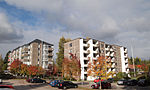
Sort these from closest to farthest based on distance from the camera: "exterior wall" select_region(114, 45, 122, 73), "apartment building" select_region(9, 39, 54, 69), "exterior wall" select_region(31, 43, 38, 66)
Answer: "exterior wall" select_region(114, 45, 122, 73) → "exterior wall" select_region(31, 43, 38, 66) → "apartment building" select_region(9, 39, 54, 69)

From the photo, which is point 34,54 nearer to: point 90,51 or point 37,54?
point 37,54

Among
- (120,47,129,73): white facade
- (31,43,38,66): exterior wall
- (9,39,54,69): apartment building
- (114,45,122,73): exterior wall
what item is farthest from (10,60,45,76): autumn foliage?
Answer: (120,47,129,73): white facade

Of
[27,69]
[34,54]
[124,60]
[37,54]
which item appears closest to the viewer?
[27,69]

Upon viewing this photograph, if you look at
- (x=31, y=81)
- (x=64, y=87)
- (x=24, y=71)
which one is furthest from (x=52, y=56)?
(x=64, y=87)

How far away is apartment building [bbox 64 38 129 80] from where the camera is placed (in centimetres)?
5598

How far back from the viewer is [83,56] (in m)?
56.2

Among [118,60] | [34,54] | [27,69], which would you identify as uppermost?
[34,54]

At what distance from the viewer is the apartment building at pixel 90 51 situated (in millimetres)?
55984

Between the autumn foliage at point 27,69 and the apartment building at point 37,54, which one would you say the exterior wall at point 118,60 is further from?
the autumn foliage at point 27,69

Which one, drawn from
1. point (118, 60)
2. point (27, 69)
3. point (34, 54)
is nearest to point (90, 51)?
point (118, 60)

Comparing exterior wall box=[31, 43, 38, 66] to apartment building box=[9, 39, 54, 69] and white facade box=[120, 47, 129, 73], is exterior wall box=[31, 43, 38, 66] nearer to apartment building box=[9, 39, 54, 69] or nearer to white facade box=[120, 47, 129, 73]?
apartment building box=[9, 39, 54, 69]

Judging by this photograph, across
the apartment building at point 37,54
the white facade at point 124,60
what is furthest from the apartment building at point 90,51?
the apartment building at point 37,54

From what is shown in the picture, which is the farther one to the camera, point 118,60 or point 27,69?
point 118,60

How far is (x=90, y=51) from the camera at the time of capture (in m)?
59.2
